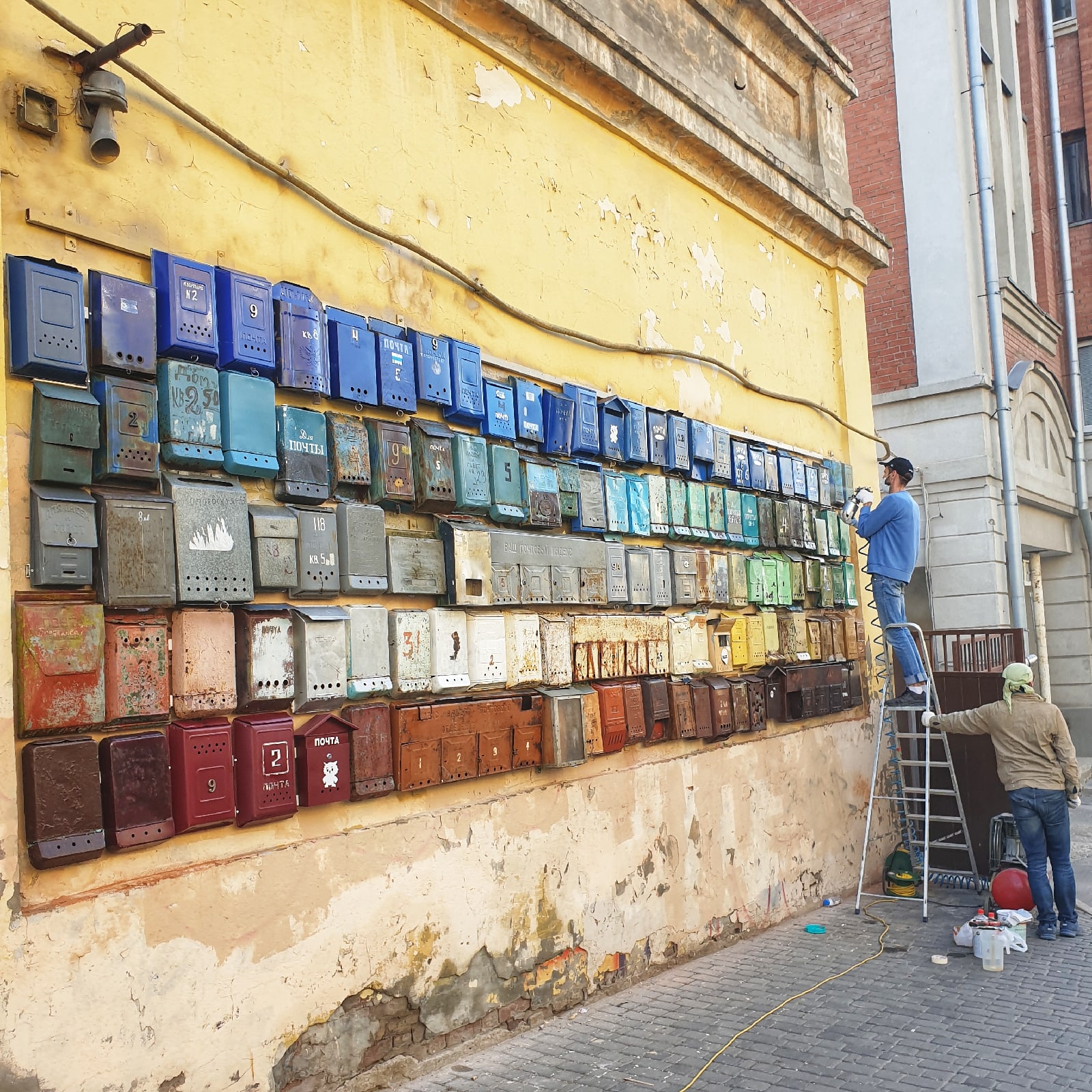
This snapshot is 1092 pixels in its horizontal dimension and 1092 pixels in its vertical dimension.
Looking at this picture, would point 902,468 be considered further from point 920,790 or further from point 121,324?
point 121,324

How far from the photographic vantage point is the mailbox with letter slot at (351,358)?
4.60 m

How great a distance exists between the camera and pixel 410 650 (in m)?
4.80

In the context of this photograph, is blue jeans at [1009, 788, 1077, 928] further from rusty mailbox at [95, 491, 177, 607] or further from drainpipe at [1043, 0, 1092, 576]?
drainpipe at [1043, 0, 1092, 576]

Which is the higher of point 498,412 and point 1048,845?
point 498,412

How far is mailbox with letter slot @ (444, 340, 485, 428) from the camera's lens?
517 cm

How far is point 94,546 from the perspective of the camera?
142 inches

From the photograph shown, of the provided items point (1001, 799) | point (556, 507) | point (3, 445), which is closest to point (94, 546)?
point (3, 445)

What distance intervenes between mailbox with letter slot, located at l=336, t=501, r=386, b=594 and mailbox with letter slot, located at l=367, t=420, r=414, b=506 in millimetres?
108

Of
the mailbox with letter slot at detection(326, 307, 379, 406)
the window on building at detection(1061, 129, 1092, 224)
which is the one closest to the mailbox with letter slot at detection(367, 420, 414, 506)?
the mailbox with letter slot at detection(326, 307, 379, 406)

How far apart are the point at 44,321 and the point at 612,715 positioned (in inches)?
142

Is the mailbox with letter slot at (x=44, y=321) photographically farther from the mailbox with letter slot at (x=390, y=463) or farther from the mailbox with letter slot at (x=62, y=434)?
the mailbox with letter slot at (x=390, y=463)

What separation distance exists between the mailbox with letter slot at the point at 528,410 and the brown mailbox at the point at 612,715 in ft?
4.80

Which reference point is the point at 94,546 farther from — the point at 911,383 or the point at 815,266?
the point at 911,383

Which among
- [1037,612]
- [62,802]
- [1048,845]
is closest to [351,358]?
[62,802]
